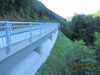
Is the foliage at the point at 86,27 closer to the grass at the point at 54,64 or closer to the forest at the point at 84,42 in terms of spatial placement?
the forest at the point at 84,42

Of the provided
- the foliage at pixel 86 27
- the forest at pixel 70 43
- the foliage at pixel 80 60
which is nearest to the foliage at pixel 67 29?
the forest at pixel 70 43

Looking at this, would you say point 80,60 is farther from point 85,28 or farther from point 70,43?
point 85,28

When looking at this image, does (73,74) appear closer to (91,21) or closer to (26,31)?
(26,31)

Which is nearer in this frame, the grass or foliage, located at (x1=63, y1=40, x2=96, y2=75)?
foliage, located at (x1=63, y1=40, x2=96, y2=75)

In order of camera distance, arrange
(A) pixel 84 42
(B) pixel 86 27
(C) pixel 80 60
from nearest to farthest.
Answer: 1. (C) pixel 80 60
2. (A) pixel 84 42
3. (B) pixel 86 27

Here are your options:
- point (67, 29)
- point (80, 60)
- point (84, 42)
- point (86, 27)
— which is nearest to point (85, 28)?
point (86, 27)

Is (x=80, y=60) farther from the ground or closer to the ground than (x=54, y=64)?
farther from the ground

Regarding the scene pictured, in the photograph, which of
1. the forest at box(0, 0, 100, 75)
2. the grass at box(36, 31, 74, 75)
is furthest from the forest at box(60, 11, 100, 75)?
the grass at box(36, 31, 74, 75)

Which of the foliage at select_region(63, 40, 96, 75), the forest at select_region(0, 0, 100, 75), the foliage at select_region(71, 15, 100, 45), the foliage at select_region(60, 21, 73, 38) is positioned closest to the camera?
the foliage at select_region(63, 40, 96, 75)

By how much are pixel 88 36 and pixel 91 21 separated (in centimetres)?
376

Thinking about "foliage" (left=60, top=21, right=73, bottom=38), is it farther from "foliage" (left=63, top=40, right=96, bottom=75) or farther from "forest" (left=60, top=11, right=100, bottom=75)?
"foliage" (left=63, top=40, right=96, bottom=75)

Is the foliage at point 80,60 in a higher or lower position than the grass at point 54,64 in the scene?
higher

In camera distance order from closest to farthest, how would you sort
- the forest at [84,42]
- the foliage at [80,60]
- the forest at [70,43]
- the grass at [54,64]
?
1. the foliage at [80,60]
2. the forest at [84,42]
3. the forest at [70,43]
4. the grass at [54,64]

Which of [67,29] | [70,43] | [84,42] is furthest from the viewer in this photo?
[67,29]
